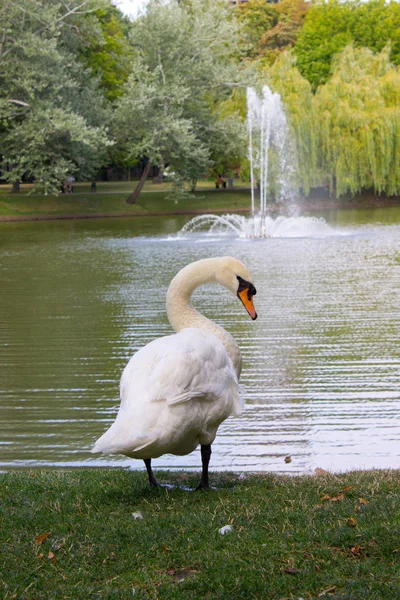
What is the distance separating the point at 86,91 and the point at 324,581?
1593 inches

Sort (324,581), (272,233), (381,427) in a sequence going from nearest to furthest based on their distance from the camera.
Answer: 1. (324,581)
2. (381,427)
3. (272,233)

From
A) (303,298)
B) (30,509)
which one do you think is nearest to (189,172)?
(303,298)

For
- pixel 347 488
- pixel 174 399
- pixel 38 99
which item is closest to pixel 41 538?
pixel 174 399

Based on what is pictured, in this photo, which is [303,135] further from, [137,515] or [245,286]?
[137,515]

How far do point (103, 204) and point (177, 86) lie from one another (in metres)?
6.87

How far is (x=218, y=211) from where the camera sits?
43.1 meters

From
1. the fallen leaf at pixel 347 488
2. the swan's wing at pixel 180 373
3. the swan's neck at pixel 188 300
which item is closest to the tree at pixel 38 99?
the swan's neck at pixel 188 300

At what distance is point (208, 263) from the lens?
6.32 metres

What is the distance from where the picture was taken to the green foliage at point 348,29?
199 feet

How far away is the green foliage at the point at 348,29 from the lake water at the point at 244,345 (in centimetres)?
3768

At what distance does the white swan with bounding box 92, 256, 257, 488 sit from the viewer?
464cm

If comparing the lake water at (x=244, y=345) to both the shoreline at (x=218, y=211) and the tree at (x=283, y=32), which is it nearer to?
the shoreline at (x=218, y=211)

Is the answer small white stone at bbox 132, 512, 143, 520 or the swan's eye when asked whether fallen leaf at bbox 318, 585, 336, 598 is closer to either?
small white stone at bbox 132, 512, 143, 520

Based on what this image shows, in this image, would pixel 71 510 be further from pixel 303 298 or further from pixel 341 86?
pixel 341 86
